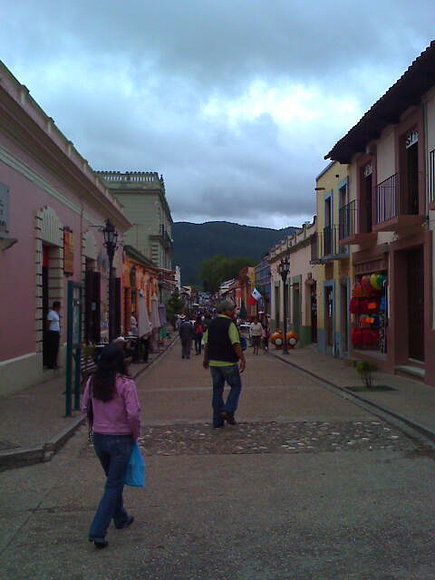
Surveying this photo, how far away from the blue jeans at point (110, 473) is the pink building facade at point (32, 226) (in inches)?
317

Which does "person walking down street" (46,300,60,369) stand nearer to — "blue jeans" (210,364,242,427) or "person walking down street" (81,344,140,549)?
"blue jeans" (210,364,242,427)

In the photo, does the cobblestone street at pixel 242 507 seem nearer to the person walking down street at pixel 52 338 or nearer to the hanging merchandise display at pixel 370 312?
the person walking down street at pixel 52 338

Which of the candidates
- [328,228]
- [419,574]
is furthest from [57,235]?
[419,574]

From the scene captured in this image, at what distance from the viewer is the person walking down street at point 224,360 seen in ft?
30.0

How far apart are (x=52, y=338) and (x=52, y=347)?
245 millimetres

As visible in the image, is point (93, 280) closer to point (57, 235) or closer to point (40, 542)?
Result: point (57, 235)

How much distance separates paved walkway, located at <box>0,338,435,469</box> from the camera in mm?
7828

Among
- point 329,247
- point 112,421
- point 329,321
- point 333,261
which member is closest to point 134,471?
point 112,421

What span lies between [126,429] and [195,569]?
1.06m

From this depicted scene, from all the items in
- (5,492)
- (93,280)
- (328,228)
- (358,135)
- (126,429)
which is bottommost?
(5,492)

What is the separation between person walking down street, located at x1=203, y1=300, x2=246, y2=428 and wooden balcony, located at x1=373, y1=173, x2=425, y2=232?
6268mm

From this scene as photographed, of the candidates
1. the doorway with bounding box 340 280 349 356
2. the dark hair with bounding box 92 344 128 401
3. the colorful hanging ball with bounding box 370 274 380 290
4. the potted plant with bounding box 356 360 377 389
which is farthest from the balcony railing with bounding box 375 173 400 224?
the dark hair with bounding box 92 344 128 401

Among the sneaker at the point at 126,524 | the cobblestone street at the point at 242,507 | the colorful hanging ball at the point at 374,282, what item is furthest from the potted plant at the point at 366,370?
the sneaker at the point at 126,524

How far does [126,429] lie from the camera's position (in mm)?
4777
